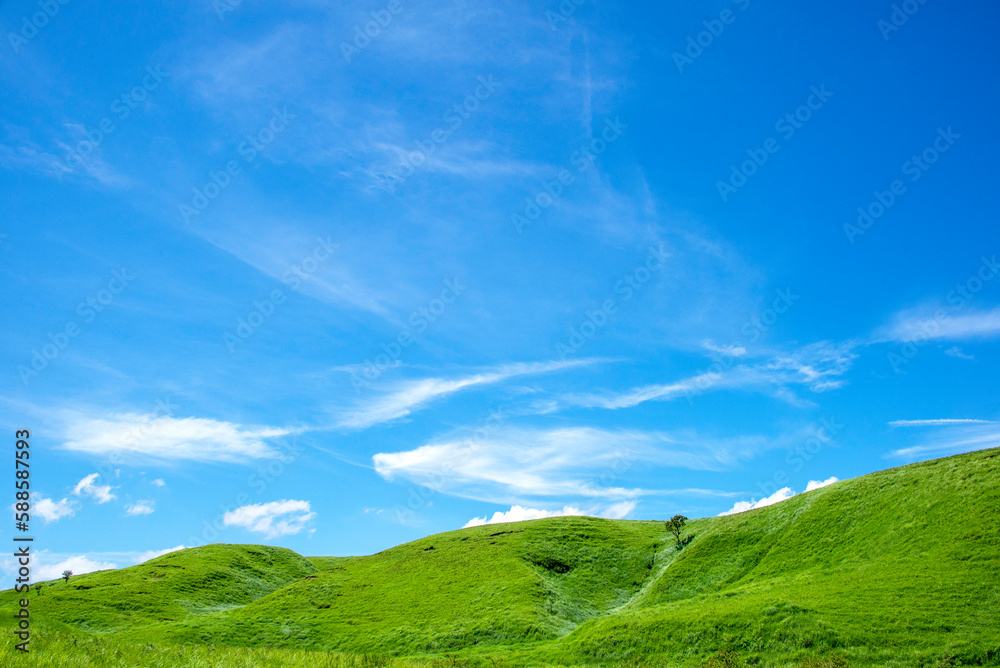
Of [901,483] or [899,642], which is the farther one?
[901,483]

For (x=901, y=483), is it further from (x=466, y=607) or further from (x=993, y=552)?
(x=466, y=607)

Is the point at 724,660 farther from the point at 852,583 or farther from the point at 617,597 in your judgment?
the point at 617,597

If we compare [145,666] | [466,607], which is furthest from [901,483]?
[145,666]

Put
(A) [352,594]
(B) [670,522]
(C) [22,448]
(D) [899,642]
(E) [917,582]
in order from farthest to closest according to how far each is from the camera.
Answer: (B) [670,522] < (A) [352,594] < (E) [917,582] < (D) [899,642] < (C) [22,448]

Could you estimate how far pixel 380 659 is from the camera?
15016mm

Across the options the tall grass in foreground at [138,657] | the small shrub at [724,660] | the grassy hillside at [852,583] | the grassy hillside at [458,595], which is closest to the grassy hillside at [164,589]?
the grassy hillside at [458,595]

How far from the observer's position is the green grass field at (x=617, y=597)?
36.6 metres

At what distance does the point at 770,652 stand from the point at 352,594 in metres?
69.7

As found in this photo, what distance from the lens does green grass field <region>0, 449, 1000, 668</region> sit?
120 ft

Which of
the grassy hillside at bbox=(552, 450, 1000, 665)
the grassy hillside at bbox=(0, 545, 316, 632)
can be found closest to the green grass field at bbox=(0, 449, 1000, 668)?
the grassy hillside at bbox=(552, 450, 1000, 665)

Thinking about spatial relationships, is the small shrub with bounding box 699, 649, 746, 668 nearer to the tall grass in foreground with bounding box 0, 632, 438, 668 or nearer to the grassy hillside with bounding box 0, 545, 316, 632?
the tall grass in foreground with bounding box 0, 632, 438, 668

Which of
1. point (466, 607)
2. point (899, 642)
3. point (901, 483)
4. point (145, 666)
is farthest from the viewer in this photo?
point (466, 607)

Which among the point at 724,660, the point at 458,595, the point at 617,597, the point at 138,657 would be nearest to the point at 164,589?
the point at 458,595

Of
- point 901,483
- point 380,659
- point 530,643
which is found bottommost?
point 530,643
